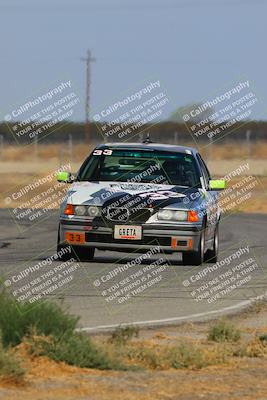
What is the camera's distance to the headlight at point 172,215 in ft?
61.9

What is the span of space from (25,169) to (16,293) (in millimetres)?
50714

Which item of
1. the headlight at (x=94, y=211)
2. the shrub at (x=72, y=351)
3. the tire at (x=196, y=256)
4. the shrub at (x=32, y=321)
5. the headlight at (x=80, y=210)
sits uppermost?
the shrub at (x=32, y=321)

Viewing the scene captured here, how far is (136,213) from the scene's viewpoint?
1878 cm

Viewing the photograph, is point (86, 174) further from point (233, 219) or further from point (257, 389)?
point (233, 219)

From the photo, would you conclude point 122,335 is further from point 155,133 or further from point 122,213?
point 155,133

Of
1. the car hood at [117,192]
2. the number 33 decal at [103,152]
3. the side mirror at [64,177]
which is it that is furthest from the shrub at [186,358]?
the number 33 decal at [103,152]

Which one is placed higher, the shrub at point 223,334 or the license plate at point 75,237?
the shrub at point 223,334

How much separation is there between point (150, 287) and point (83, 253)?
10.2 feet

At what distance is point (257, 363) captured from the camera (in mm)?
10773

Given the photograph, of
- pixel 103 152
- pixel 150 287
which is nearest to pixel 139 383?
pixel 150 287

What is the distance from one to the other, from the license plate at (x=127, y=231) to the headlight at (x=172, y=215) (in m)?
0.35
